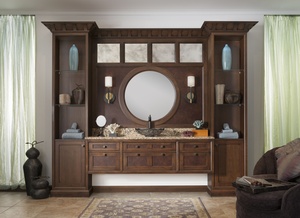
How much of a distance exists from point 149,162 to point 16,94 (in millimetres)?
2323

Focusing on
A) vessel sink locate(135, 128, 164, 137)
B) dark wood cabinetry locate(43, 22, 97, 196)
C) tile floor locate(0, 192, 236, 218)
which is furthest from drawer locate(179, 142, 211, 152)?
dark wood cabinetry locate(43, 22, 97, 196)

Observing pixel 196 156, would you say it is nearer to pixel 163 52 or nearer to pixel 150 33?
pixel 163 52

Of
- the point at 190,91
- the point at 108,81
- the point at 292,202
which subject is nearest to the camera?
the point at 292,202

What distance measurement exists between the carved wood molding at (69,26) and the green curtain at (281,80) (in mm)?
2712

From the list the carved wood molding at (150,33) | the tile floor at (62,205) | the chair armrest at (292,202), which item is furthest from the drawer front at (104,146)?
the chair armrest at (292,202)

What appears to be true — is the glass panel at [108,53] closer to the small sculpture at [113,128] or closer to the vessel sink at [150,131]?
the small sculpture at [113,128]

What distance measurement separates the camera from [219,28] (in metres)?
4.93

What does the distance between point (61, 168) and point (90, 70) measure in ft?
5.02

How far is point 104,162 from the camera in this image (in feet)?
16.1

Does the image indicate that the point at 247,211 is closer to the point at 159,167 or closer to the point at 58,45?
the point at 159,167

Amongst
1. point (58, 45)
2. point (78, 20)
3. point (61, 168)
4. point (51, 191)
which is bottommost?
point (51, 191)

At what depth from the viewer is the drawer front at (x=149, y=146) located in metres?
4.91

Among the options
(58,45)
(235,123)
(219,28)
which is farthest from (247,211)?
(58,45)

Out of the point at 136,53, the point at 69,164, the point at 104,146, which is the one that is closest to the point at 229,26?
the point at 136,53
